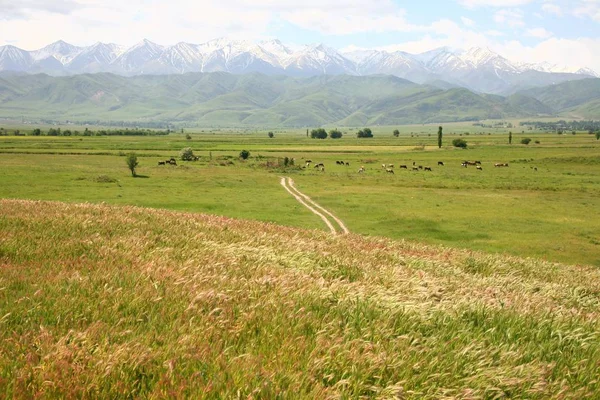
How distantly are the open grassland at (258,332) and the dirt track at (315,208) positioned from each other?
2402 cm

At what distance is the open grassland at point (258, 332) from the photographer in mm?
4805

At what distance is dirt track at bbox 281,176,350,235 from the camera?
142 feet

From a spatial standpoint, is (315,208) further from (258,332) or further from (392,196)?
(258,332)

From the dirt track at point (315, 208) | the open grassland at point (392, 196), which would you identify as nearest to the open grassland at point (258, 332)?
the dirt track at point (315, 208)

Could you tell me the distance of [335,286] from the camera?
8.37 meters

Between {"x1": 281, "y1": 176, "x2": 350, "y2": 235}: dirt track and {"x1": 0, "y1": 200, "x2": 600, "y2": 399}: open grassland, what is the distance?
24.0m

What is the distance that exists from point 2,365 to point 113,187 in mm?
67901

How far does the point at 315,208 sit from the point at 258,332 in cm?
4897

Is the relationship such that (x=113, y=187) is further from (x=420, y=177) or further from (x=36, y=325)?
(x=36, y=325)

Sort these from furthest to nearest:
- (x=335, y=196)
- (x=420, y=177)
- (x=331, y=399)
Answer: (x=420, y=177)
(x=335, y=196)
(x=331, y=399)

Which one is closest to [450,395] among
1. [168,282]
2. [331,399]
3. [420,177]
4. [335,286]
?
[331,399]

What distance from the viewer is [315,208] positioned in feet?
181

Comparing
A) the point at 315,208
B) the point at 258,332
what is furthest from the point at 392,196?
the point at 258,332

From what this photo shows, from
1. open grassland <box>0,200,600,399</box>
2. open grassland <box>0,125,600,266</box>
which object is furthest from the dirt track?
open grassland <box>0,200,600,399</box>
